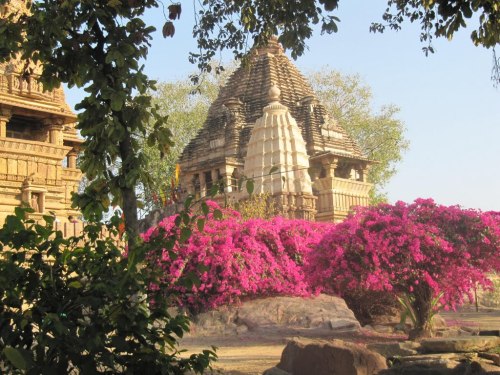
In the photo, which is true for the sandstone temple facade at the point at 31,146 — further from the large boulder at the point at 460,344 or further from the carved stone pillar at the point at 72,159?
the large boulder at the point at 460,344

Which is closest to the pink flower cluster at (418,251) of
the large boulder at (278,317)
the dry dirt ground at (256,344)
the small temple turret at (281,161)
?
the dry dirt ground at (256,344)

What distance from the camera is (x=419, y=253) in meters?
9.90

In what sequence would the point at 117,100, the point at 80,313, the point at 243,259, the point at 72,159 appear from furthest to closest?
the point at 72,159
the point at 243,259
the point at 117,100
the point at 80,313

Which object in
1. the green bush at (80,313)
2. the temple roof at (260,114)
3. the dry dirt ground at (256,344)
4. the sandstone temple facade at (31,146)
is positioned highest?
the temple roof at (260,114)

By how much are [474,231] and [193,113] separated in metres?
24.9

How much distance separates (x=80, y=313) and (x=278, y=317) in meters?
9.91

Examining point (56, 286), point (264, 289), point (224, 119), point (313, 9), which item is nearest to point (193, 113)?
point (224, 119)

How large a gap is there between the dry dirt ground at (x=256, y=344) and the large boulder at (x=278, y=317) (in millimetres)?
264

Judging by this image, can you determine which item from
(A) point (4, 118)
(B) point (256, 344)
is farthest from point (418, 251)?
(A) point (4, 118)

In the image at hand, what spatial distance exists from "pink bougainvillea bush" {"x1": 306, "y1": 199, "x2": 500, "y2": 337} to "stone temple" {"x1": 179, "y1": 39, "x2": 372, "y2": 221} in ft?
35.9

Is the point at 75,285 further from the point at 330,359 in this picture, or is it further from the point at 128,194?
the point at 330,359

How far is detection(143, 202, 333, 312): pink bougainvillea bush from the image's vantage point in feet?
42.9

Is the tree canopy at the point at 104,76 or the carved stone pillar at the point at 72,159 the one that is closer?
the tree canopy at the point at 104,76

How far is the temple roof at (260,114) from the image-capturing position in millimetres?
28125
